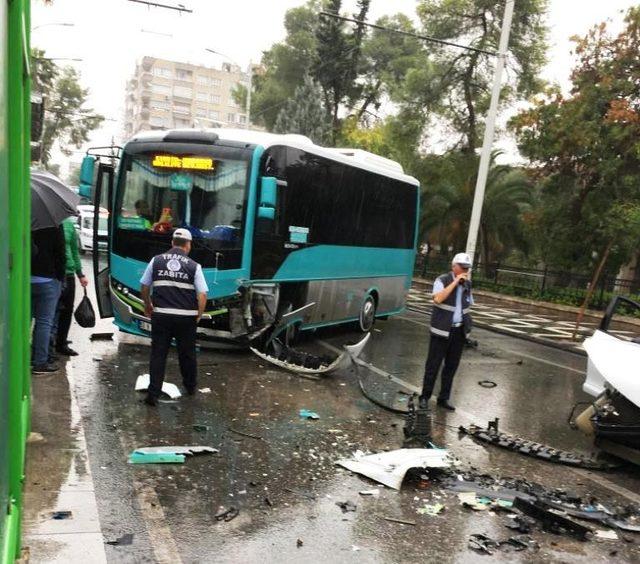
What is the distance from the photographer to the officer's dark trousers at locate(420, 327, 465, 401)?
727 cm

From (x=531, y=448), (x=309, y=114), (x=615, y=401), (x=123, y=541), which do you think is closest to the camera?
(x=123, y=541)

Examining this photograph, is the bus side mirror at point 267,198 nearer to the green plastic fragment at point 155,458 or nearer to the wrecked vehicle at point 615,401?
the green plastic fragment at point 155,458

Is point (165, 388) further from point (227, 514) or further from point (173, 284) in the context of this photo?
point (227, 514)

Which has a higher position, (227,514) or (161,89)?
(161,89)

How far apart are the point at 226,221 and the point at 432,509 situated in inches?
207

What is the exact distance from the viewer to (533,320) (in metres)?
19.2

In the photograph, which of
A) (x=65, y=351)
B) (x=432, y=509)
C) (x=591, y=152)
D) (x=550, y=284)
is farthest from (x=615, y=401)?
(x=550, y=284)

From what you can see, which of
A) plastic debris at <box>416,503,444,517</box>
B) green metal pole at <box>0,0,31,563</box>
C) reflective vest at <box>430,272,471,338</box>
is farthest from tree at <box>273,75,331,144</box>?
green metal pole at <box>0,0,31,563</box>

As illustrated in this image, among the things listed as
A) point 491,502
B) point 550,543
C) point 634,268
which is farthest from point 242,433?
point 634,268

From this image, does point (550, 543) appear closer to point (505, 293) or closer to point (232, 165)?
point (232, 165)

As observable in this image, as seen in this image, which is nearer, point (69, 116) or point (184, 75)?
point (69, 116)

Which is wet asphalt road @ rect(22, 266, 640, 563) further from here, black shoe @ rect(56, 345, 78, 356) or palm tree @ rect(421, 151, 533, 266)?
palm tree @ rect(421, 151, 533, 266)

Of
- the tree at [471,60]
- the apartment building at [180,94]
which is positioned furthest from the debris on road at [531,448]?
the apartment building at [180,94]

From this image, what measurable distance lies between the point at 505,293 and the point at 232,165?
20.6 metres
